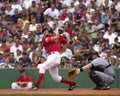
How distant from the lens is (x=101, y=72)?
15.7 metres

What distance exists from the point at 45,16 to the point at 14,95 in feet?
26.4

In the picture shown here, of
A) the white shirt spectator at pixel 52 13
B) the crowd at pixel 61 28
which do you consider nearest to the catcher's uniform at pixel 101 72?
the crowd at pixel 61 28

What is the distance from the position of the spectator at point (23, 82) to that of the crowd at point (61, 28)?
2.94 feet

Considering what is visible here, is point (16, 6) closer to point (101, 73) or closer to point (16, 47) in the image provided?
point (16, 47)

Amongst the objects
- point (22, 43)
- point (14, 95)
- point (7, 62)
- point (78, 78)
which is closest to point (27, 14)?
point (22, 43)

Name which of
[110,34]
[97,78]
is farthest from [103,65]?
[110,34]

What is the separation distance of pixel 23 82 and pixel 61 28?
3677mm

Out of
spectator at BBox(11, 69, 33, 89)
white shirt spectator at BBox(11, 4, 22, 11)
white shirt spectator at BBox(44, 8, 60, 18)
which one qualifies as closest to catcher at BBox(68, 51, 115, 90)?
spectator at BBox(11, 69, 33, 89)

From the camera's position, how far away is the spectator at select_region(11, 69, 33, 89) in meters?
17.5

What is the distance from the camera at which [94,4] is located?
71.7ft

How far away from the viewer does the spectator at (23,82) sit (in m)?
17.5

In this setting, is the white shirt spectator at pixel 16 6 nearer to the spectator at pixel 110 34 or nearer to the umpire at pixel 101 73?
the spectator at pixel 110 34

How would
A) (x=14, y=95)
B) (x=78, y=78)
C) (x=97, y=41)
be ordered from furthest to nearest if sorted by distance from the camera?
1. (x=97, y=41)
2. (x=78, y=78)
3. (x=14, y=95)

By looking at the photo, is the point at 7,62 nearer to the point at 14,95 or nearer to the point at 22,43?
the point at 22,43
